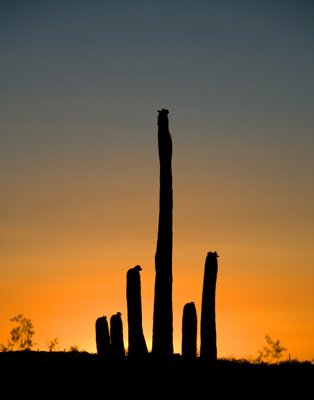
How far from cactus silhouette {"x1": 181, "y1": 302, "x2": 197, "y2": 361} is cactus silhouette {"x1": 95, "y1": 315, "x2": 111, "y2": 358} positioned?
2597 millimetres

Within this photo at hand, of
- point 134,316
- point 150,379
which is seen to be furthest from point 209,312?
point 150,379

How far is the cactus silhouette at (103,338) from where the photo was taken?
96.9 ft

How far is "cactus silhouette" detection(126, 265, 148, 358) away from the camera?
94.9 feet

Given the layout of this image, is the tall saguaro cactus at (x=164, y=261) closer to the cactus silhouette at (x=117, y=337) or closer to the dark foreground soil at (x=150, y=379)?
the dark foreground soil at (x=150, y=379)

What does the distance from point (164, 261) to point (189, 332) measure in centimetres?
257

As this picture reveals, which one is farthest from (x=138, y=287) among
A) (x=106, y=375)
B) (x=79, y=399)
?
(x=79, y=399)

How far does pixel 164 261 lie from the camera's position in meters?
29.7

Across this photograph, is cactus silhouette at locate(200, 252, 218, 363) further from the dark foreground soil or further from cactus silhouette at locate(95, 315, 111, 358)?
cactus silhouette at locate(95, 315, 111, 358)

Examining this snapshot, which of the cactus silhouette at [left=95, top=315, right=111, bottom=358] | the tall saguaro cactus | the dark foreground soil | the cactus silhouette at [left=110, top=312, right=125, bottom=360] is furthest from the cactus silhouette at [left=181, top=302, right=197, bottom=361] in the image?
the cactus silhouette at [left=95, top=315, right=111, bottom=358]

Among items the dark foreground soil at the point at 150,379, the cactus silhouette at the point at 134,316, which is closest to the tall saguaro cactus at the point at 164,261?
the cactus silhouette at the point at 134,316

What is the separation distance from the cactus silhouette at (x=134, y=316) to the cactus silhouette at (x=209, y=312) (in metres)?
1.99

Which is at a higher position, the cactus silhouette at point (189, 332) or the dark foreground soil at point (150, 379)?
the cactus silhouette at point (189, 332)

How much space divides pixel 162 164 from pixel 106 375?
8200mm

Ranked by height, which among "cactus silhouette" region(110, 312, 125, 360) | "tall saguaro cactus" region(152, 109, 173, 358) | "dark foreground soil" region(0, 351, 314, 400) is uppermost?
"tall saguaro cactus" region(152, 109, 173, 358)
